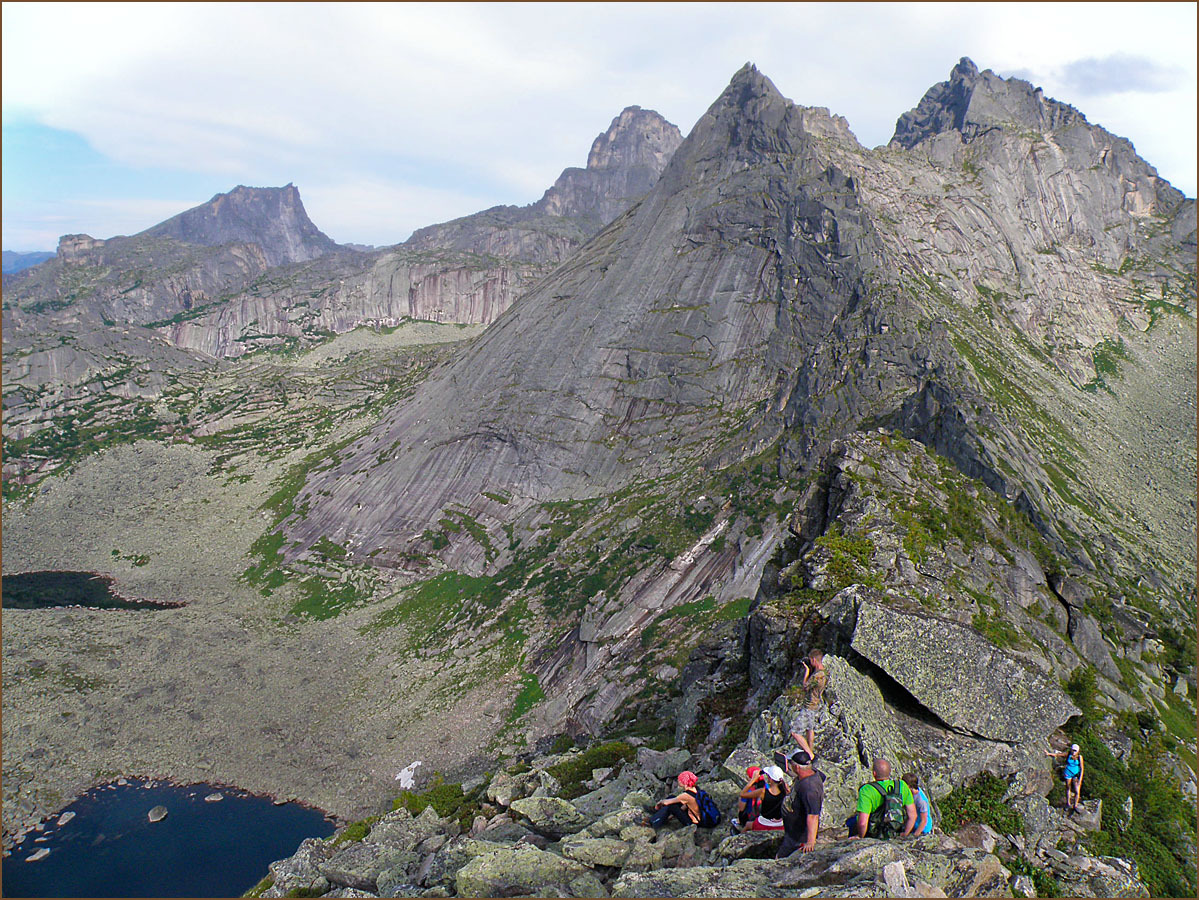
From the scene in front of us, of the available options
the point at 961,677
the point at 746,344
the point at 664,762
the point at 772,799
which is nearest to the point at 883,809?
the point at 772,799

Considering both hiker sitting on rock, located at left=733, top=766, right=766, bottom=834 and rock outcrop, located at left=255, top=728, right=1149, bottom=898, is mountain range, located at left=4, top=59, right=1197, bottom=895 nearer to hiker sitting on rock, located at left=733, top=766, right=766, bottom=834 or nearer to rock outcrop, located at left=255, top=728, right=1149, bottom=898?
rock outcrop, located at left=255, top=728, right=1149, bottom=898

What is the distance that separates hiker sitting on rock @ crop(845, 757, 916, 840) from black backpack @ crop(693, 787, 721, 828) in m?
3.11

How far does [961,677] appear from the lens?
55.3 feet

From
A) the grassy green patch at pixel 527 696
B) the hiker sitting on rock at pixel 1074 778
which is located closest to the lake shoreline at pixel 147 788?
the grassy green patch at pixel 527 696

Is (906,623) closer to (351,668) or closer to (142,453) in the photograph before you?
(351,668)

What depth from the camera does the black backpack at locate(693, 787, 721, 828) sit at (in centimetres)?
1461

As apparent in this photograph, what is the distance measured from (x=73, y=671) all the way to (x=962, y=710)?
78629 mm

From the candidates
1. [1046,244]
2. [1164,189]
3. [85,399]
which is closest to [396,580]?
[85,399]

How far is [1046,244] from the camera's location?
121812 millimetres

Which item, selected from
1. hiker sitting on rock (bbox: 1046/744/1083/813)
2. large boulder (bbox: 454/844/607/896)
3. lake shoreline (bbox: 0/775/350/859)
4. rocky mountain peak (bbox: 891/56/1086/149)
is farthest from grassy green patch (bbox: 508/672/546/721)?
rocky mountain peak (bbox: 891/56/1086/149)

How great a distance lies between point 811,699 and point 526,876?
802 centimetres

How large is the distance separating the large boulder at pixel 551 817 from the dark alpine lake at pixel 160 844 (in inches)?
1358

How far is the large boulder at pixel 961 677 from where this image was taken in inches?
647

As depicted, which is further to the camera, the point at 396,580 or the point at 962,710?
the point at 396,580
